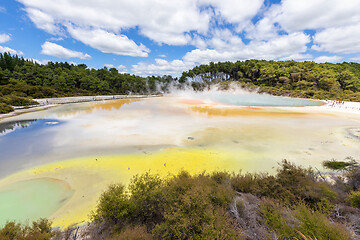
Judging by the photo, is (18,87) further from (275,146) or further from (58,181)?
(275,146)

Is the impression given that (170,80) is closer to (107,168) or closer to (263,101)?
(263,101)

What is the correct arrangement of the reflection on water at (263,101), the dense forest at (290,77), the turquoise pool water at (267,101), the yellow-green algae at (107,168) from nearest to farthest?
1. the yellow-green algae at (107,168)
2. the turquoise pool water at (267,101)
3. the reflection on water at (263,101)
4. the dense forest at (290,77)

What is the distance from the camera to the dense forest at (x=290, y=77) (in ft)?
175

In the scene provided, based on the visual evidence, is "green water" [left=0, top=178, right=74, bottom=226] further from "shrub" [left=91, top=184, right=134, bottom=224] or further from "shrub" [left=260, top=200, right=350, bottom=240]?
"shrub" [left=260, top=200, right=350, bottom=240]

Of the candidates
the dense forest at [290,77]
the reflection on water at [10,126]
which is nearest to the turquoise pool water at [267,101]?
the dense forest at [290,77]

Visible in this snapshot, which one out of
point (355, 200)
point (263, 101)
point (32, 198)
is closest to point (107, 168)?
point (32, 198)

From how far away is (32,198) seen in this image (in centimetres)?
679

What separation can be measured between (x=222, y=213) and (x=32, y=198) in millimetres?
7873

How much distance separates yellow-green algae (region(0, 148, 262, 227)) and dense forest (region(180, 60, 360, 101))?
56.4 m

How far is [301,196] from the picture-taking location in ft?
18.7

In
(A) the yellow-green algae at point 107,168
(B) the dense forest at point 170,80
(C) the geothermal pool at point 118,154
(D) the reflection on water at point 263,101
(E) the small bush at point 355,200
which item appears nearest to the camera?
(E) the small bush at point 355,200

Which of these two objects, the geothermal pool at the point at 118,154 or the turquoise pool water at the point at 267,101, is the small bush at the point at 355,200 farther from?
the turquoise pool water at the point at 267,101

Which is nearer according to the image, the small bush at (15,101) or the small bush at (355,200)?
the small bush at (355,200)

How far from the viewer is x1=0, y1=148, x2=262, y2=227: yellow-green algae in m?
6.44
